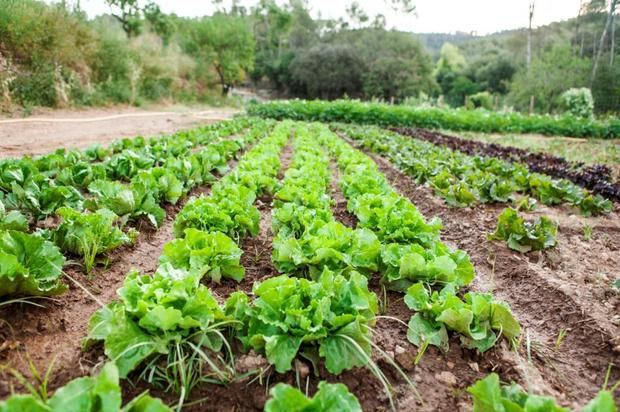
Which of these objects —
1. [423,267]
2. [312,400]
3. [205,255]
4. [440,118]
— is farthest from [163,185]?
[440,118]

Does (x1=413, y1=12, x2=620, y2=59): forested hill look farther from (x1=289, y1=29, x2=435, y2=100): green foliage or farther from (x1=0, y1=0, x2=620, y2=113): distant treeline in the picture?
(x1=289, y1=29, x2=435, y2=100): green foliage

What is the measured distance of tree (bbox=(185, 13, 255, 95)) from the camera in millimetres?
42250

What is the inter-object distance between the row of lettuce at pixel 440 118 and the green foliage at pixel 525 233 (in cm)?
1970

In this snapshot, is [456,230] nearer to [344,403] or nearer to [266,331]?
[266,331]

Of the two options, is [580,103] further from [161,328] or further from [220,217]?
[161,328]

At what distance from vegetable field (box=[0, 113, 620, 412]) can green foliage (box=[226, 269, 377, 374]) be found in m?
0.01

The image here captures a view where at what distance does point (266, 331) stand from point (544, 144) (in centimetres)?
1747

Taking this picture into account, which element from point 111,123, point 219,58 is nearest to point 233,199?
point 111,123

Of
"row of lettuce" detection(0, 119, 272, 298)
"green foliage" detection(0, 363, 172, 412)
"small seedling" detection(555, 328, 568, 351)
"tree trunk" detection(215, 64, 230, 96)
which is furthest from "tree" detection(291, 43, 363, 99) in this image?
"green foliage" detection(0, 363, 172, 412)

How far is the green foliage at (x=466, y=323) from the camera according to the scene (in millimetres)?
2309

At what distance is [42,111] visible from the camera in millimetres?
16016

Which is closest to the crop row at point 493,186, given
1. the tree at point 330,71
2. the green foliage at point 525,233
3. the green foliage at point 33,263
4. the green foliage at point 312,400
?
the green foliage at point 525,233

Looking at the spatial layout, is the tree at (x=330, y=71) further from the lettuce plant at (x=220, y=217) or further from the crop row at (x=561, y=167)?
the lettuce plant at (x=220, y=217)

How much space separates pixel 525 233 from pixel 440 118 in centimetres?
2051
